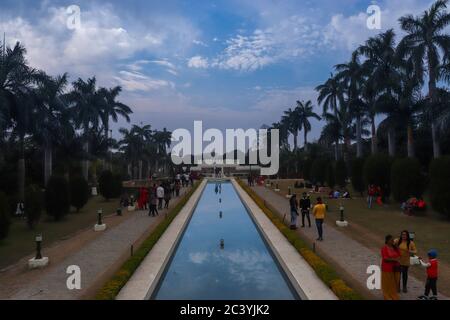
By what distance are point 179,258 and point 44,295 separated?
489 centimetres

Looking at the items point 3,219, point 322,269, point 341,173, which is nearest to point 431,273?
point 322,269

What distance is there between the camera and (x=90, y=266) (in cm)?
1148

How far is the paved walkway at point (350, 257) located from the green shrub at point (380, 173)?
965 cm

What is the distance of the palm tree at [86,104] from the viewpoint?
139 feet

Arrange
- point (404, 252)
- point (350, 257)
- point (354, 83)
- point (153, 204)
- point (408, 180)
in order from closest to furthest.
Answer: point (404, 252), point (350, 257), point (153, 204), point (408, 180), point (354, 83)

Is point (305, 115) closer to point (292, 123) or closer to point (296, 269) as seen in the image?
point (292, 123)

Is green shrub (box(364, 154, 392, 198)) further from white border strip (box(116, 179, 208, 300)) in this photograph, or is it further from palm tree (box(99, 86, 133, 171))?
palm tree (box(99, 86, 133, 171))

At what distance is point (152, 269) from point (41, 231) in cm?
840

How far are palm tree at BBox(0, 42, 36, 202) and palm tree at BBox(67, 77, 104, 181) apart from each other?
51.8 feet

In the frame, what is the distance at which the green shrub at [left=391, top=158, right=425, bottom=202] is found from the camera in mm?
22109

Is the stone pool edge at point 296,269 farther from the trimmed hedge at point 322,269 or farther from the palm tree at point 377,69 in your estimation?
the palm tree at point 377,69

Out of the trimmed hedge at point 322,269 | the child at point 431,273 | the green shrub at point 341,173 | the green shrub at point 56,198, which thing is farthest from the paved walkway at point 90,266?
the green shrub at point 341,173

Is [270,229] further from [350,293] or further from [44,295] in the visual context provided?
[44,295]

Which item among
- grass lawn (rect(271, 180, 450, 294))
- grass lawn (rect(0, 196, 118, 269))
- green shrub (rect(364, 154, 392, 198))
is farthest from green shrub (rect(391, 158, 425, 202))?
grass lawn (rect(0, 196, 118, 269))
